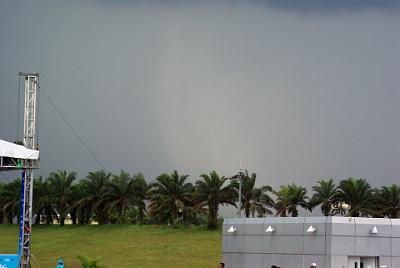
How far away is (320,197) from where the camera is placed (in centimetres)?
8125

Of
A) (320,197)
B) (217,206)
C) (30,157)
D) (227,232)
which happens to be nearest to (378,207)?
(320,197)

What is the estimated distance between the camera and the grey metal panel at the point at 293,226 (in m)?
42.5

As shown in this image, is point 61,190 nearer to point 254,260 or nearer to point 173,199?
point 173,199

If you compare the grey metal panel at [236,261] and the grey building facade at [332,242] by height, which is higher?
the grey building facade at [332,242]

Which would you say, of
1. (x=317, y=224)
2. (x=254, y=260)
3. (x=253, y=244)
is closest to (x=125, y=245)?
(x=253, y=244)

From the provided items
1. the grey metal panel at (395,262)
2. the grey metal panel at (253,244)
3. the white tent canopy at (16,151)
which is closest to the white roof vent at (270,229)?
the grey metal panel at (253,244)

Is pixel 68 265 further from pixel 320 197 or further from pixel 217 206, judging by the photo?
pixel 320 197

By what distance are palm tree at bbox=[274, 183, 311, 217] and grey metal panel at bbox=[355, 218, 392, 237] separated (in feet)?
131

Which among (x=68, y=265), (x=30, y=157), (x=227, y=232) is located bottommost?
(x=68, y=265)

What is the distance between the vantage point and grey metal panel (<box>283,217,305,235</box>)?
140 ft

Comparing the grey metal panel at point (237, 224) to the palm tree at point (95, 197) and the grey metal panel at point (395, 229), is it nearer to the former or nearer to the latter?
the grey metal panel at point (395, 229)

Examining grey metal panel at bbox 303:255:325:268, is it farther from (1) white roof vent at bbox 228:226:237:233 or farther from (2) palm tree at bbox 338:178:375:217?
(2) palm tree at bbox 338:178:375:217

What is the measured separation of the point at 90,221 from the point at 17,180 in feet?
32.1

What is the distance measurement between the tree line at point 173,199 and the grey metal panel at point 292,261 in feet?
113
